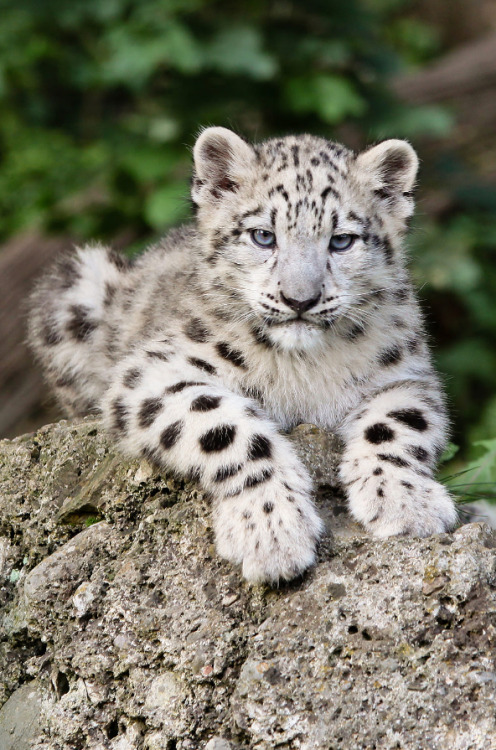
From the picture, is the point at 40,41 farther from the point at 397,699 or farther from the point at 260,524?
the point at 397,699

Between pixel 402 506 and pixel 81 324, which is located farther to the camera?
pixel 81 324

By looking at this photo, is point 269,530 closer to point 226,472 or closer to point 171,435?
point 226,472

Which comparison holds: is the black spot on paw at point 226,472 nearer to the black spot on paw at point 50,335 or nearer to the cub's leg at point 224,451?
the cub's leg at point 224,451

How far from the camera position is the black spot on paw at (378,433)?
4.72 meters

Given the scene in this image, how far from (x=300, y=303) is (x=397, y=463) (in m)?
0.89

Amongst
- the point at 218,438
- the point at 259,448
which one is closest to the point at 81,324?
the point at 218,438

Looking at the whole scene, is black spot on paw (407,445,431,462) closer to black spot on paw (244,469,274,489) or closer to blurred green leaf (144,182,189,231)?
black spot on paw (244,469,274,489)

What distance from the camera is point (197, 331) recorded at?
17.4ft

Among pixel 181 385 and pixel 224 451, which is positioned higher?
pixel 181 385

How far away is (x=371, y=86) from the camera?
11594 mm

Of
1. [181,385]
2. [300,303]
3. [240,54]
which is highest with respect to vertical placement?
[240,54]

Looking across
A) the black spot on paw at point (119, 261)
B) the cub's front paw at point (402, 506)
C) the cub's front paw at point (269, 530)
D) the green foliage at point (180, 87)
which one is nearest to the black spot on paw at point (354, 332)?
the cub's front paw at point (402, 506)

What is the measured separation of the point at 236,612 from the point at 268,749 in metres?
0.58

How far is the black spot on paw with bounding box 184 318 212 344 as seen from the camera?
527 centimetres
